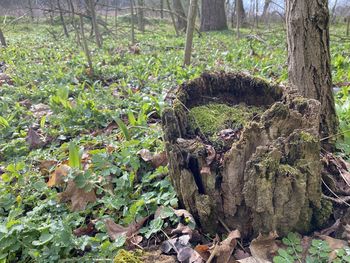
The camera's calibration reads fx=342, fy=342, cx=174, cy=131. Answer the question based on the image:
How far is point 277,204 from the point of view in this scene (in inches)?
61.9

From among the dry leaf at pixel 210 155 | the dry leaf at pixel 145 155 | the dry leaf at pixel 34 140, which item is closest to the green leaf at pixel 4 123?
the dry leaf at pixel 34 140

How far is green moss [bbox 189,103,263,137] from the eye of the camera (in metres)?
1.98

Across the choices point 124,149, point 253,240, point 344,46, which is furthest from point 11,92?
point 344,46

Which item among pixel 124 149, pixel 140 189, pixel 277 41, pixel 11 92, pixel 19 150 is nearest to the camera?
pixel 140 189

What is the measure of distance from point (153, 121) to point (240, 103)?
1.21 metres

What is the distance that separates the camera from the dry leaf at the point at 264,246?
154cm

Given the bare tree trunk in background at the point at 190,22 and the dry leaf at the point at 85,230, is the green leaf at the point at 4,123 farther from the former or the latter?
the bare tree trunk in background at the point at 190,22

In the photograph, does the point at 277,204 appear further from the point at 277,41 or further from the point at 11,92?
the point at 277,41

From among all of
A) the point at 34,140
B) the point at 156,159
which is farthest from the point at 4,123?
the point at 156,159

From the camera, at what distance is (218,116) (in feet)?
6.81

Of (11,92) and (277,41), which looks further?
(277,41)

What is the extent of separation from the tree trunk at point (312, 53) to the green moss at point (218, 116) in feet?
1.88

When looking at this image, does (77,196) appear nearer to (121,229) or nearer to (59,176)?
(59,176)

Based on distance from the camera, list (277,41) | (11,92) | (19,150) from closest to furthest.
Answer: (19,150) < (11,92) < (277,41)
